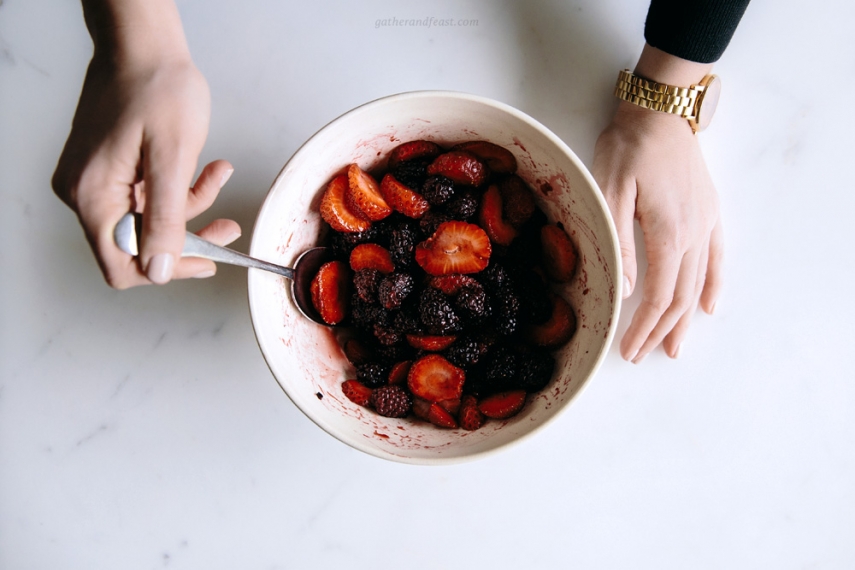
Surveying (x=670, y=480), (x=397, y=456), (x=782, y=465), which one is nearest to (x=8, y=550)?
(x=397, y=456)

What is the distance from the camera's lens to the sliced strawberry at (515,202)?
1094 mm

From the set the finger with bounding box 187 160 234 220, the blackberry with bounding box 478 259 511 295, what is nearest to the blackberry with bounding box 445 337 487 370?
the blackberry with bounding box 478 259 511 295

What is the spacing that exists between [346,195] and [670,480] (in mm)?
1004

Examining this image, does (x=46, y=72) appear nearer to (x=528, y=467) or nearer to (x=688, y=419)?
(x=528, y=467)

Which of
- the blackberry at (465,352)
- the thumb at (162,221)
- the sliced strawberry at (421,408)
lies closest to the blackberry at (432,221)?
the blackberry at (465,352)

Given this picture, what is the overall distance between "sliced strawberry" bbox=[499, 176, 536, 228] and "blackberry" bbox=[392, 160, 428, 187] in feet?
0.53

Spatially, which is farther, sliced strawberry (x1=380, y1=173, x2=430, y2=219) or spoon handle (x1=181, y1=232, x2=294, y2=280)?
sliced strawberry (x1=380, y1=173, x2=430, y2=219)

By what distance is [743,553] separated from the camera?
1.34 metres

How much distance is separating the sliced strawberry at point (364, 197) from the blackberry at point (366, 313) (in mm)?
166

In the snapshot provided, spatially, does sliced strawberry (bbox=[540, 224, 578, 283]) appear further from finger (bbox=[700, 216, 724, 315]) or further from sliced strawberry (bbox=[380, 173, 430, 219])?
finger (bbox=[700, 216, 724, 315])

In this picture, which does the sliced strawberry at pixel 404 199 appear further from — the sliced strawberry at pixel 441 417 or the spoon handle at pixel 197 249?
the sliced strawberry at pixel 441 417

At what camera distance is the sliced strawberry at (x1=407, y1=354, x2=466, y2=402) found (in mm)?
1071

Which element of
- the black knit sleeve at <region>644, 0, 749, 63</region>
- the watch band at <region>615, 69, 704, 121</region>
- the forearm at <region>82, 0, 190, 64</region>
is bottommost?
the forearm at <region>82, 0, 190, 64</region>

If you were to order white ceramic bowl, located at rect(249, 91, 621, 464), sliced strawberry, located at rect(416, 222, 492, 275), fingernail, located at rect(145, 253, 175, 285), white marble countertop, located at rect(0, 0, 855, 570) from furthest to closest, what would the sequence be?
white marble countertop, located at rect(0, 0, 855, 570)
sliced strawberry, located at rect(416, 222, 492, 275)
white ceramic bowl, located at rect(249, 91, 621, 464)
fingernail, located at rect(145, 253, 175, 285)
